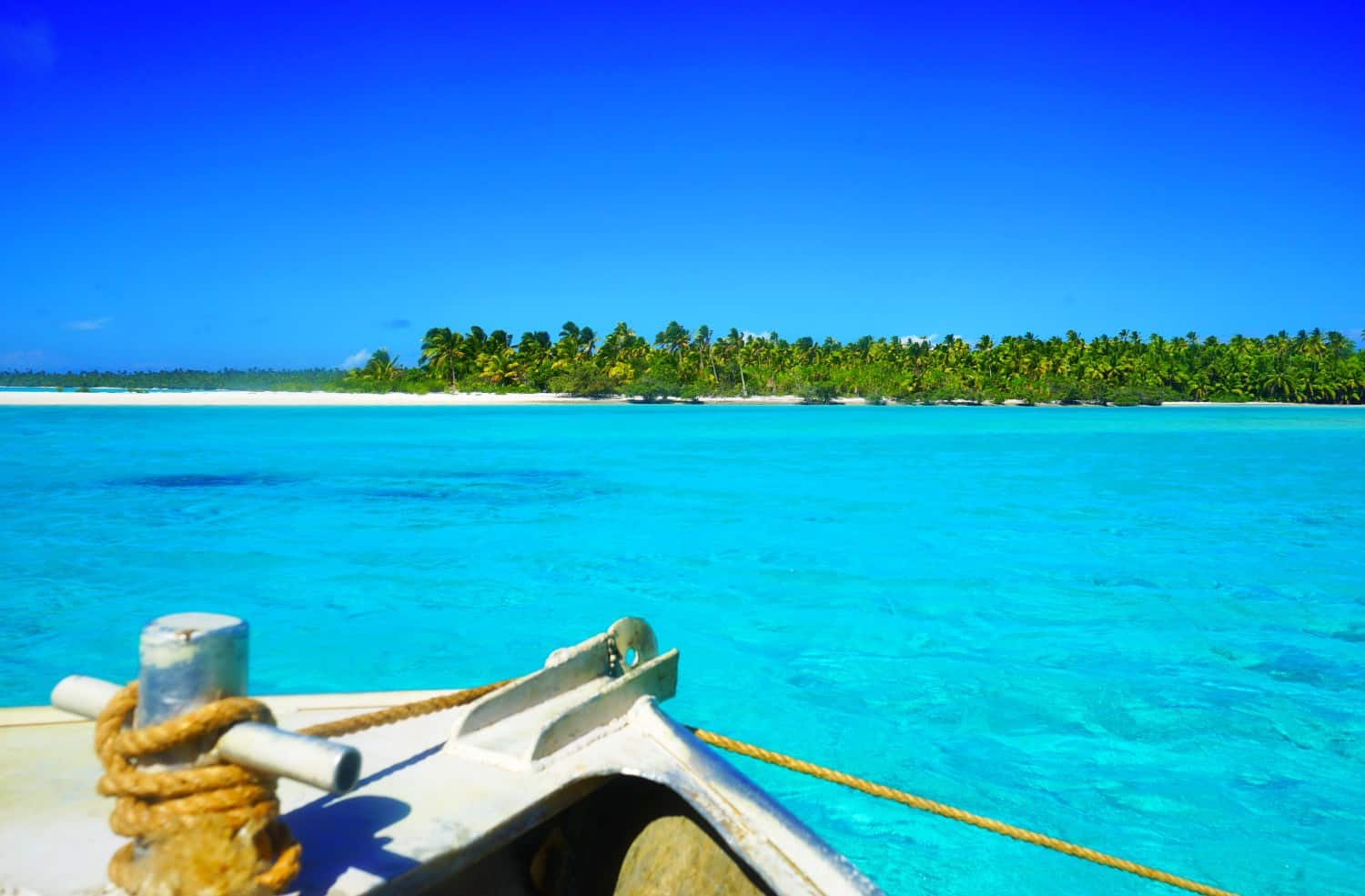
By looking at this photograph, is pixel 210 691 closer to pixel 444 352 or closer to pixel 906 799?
pixel 906 799

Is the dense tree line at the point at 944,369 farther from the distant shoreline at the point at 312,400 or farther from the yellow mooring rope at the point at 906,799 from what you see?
the yellow mooring rope at the point at 906,799

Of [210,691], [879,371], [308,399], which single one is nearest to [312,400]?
[308,399]

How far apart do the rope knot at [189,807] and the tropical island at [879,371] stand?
→ 270ft

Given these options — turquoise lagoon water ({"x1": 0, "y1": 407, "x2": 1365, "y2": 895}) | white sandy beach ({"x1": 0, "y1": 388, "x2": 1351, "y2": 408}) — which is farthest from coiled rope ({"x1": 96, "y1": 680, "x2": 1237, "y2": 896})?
white sandy beach ({"x1": 0, "y1": 388, "x2": 1351, "y2": 408})

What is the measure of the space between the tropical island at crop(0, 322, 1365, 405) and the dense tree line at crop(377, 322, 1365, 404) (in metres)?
0.12

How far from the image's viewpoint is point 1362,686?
745cm

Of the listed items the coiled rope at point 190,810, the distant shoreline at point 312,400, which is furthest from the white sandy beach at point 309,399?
the coiled rope at point 190,810

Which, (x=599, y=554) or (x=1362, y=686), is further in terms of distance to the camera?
(x=599, y=554)

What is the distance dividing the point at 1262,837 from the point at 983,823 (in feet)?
11.2

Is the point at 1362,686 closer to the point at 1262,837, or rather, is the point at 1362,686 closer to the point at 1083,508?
the point at 1262,837

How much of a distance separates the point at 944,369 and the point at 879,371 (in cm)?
791

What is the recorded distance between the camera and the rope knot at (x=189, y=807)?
1277 millimetres

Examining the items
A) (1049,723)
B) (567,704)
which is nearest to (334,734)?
(567,704)

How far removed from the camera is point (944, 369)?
98.2 m
